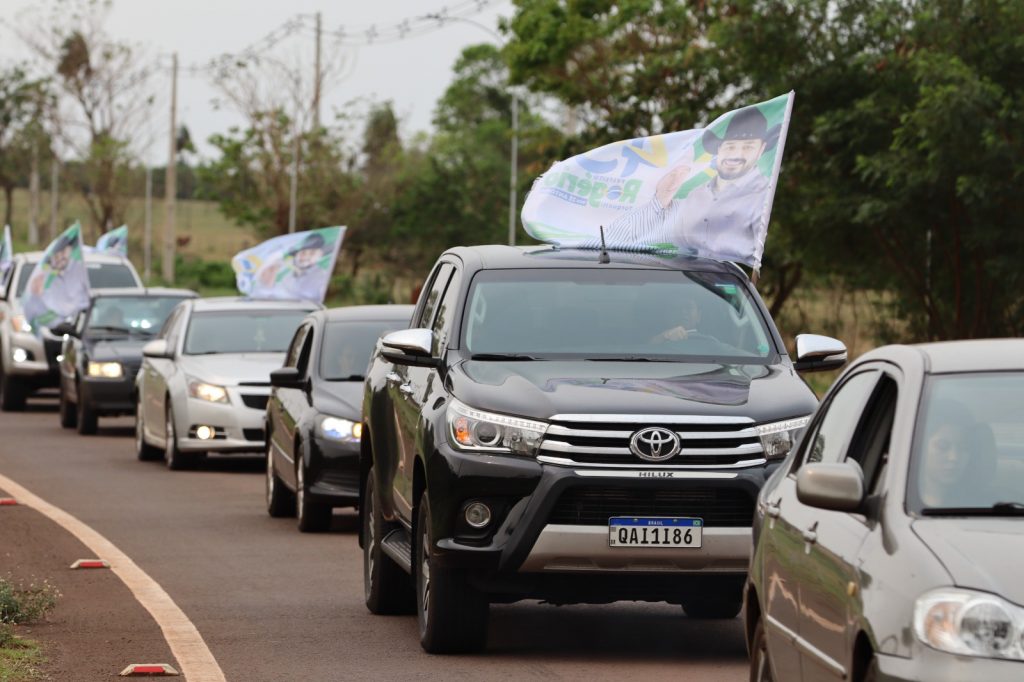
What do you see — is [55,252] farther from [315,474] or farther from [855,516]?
[855,516]

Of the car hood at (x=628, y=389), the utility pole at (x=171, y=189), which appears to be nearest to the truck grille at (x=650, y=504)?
the car hood at (x=628, y=389)

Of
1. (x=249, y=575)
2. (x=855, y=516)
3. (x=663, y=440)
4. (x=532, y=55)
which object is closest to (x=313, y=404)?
(x=249, y=575)

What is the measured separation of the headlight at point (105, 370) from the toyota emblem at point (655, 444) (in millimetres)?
18147

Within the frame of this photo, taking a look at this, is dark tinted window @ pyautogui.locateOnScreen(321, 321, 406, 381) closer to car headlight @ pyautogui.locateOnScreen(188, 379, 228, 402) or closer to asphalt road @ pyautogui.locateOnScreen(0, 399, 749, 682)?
asphalt road @ pyautogui.locateOnScreen(0, 399, 749, 682)

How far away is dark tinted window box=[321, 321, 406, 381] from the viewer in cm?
1666

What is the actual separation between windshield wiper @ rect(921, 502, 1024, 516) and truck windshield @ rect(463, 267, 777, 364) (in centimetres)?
439

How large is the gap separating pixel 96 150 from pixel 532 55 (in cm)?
3589

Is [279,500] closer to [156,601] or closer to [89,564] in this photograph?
[89,564]

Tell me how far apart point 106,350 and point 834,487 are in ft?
71.8

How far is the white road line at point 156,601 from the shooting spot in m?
9.29

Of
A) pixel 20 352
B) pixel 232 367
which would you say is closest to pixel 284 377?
pixel 232 367

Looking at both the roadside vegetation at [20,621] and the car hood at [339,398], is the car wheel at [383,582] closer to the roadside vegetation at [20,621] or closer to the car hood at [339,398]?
the roadside vegetation at [20,621]

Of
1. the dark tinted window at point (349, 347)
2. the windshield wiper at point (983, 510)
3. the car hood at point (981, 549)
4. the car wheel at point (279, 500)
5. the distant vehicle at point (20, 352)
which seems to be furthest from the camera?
the distant vehicle at point (20, 352)

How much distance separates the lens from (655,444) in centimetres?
916
